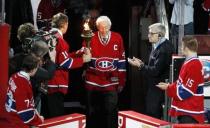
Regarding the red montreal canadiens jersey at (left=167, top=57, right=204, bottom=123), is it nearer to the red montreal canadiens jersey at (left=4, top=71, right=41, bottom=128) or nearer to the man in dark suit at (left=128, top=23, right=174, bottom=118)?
the man in dark suit at (left=128, top=23, right=174, bottom=118)

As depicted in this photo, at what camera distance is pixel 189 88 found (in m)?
6.39

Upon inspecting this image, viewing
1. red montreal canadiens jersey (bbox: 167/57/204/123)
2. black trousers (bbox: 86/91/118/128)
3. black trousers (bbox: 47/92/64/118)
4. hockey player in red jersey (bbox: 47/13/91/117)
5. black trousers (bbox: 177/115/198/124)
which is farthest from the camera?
black trousers (bbox: 86/91/118/128)

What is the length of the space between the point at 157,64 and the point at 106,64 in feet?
3.27

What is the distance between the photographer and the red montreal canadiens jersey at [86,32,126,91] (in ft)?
26.3

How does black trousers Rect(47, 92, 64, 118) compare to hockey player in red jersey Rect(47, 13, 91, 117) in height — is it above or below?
below

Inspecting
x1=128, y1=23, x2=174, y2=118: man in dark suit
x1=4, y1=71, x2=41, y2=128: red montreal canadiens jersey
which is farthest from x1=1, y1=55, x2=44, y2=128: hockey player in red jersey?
x1=128, y1=23, x2=174, y2=118: man in dark suit

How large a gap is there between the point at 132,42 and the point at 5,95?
12.5 feet

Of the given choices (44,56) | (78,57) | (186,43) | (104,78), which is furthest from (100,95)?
(186,43)

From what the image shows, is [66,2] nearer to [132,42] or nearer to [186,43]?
[132,42]

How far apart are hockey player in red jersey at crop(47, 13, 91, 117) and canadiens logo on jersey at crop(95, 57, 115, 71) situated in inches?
24.4

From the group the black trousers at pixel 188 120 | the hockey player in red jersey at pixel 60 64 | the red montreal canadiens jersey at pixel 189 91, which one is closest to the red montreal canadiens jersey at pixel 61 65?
the hockey player in red jersey at pixel 60 64

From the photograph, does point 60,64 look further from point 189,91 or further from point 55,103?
point 189,91

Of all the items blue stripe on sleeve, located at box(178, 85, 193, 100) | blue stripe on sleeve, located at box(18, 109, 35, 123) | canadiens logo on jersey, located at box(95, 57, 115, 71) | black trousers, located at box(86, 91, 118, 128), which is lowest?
black trousers, located at box(86, 91, 118, 128)

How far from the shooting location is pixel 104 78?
8070 millimetres
